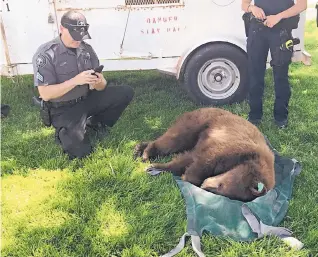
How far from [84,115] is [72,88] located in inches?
14.9

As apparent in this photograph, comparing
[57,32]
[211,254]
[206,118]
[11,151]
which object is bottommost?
[211,254]

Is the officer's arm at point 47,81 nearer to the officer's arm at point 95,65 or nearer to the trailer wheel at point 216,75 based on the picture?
the officer's arm at point 95,65

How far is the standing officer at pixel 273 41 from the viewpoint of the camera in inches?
Result: 177

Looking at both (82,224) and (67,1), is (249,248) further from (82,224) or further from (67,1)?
Answer: (67,1)

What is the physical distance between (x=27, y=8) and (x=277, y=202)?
3.63 meters

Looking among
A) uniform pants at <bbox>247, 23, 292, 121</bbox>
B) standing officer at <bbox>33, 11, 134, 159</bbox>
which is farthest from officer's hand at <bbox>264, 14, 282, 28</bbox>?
standing officer at <bbox>33, 11, 134, 159</bbox>

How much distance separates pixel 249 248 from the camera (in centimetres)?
308

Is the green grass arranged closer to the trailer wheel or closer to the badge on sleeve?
the trailer wheel

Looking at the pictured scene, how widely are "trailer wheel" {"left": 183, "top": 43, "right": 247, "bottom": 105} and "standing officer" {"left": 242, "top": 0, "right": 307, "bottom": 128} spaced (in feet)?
1.70

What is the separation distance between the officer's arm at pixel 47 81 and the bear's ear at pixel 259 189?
2046 millimetres

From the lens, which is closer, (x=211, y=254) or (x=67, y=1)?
(x=211, y=254)

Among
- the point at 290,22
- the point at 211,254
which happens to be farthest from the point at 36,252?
the point at 290,22

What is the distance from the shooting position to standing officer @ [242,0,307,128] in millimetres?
4484

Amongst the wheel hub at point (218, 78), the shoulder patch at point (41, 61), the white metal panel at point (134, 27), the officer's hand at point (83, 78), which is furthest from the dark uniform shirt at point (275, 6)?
the shoulder patch at point (41, 61)
